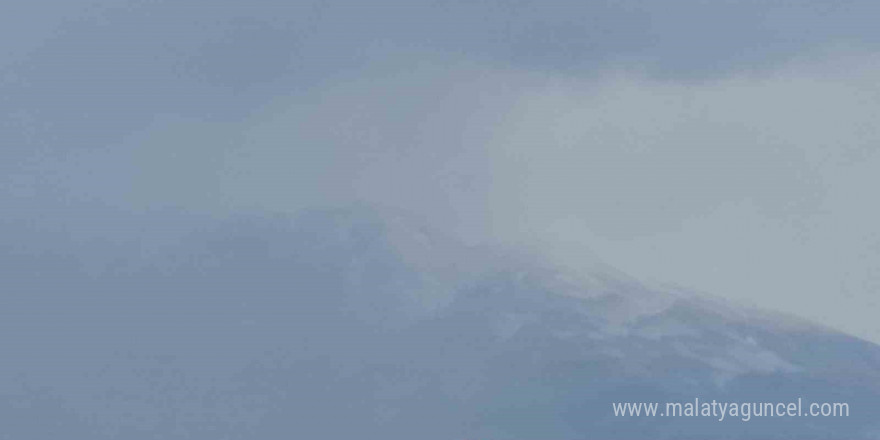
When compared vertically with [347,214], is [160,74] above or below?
above

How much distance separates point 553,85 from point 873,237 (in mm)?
1384

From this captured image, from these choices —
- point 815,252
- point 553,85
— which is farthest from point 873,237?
point 553,85

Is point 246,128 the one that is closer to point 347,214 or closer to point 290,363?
point 347,214

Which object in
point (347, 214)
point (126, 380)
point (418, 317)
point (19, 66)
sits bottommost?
point (126, 380)

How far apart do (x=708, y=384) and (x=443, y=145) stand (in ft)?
4.57

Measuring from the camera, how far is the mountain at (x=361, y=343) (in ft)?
16.6

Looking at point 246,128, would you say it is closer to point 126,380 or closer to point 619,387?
point 126,380

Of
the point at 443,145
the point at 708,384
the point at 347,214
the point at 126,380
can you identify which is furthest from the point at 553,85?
the point at 126,380

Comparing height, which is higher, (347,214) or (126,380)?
(347,214)

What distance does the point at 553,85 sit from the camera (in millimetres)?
5328

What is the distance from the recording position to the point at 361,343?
514 cm

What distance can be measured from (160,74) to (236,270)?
871 mm

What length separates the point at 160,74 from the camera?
211 inches

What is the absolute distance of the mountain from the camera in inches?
200
